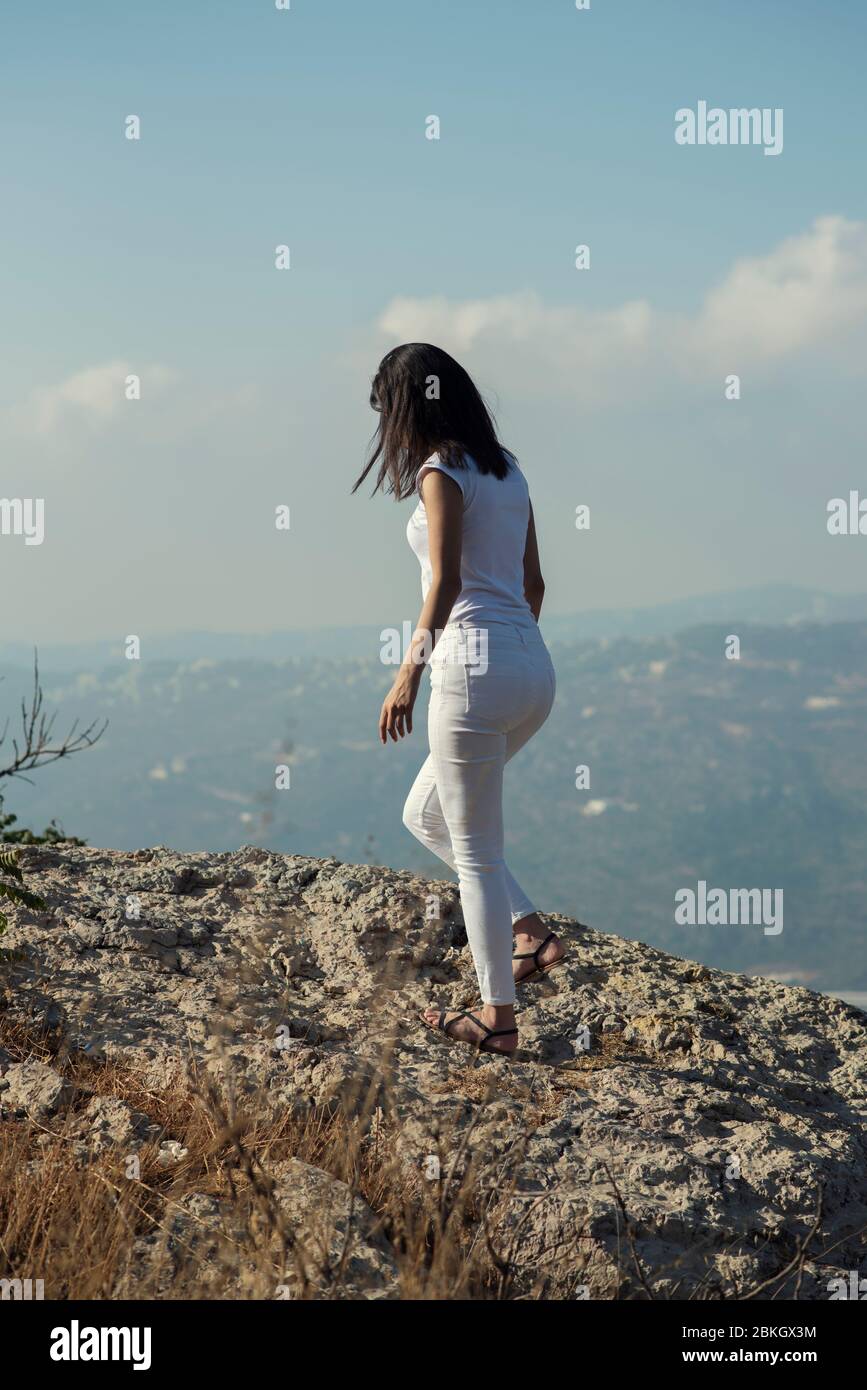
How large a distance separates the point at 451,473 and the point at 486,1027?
6.38 ft

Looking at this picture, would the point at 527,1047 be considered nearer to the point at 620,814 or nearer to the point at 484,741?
the point at 484,741

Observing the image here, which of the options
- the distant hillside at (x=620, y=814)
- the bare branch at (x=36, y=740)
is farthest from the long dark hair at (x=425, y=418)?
the distant hillside at (x=620, y=814)

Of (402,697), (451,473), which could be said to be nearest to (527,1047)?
(402,697)

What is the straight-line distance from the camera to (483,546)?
12.9 ft

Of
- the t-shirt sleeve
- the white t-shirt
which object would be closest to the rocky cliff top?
the white t-shirt

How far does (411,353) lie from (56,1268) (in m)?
2.88

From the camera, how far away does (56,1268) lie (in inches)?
122

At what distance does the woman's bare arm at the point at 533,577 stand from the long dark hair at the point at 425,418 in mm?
463

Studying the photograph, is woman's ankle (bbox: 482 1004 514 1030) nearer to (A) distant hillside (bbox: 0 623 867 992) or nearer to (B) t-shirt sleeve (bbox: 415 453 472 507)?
(B) t-shirt sleeve (bbox: 415 453 472 507)

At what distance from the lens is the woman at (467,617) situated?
3836mm

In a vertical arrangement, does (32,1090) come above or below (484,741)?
below

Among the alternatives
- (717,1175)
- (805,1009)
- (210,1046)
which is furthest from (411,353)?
(805,1009)

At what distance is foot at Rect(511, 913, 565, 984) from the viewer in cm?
453
